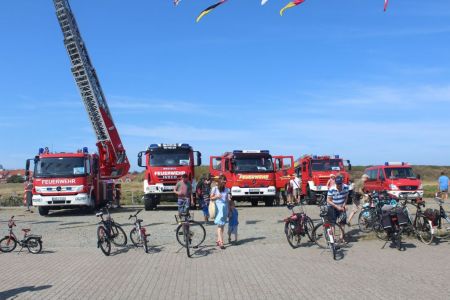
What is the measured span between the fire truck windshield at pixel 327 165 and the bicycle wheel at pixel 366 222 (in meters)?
13.1

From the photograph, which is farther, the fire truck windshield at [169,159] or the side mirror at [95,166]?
the fire truck windshield at [169,159]

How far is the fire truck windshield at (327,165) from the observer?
2658cm

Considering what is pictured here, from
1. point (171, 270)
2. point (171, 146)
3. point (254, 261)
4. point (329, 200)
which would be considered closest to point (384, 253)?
point (329, 200)

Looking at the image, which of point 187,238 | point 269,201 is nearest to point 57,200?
point 269,201

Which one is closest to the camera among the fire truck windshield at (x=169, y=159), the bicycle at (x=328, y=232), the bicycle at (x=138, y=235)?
the bicycle at (x=328, y=232)

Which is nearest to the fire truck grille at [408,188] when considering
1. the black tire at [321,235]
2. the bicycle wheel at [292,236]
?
the black tire at [321,235]

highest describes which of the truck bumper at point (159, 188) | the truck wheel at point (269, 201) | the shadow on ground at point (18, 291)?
the truck bumper at point (159, 188)

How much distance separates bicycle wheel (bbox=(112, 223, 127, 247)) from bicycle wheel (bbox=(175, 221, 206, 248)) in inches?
54.7

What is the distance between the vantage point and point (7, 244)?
38.4 feet

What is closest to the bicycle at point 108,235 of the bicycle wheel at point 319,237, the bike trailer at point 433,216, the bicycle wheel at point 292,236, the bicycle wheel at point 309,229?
the bicycle wheel at point 292,236

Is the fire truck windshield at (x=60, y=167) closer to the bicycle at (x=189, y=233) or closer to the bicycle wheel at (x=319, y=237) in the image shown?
the bicycle at (x=189, y=233)

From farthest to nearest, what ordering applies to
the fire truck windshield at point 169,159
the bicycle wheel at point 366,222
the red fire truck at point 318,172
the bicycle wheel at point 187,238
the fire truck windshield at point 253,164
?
the red fire truck at point 318,172 < the fire truck windshield at point 253,164 < the fire truck windshield at point 169,159 < the bicycle wheel at point 366,222 < the bicycle wheel at point 187,238

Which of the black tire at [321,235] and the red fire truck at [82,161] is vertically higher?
the red fire truck at [82,161]

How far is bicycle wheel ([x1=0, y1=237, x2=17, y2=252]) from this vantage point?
11.7 metres
